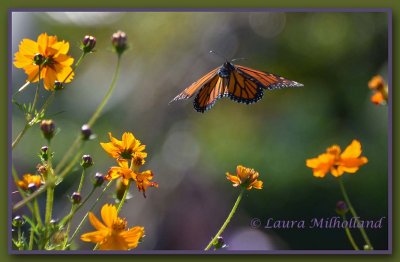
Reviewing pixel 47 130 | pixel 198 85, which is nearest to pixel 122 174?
pixel 47 130

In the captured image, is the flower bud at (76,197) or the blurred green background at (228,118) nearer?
the flower bud at (76,197)

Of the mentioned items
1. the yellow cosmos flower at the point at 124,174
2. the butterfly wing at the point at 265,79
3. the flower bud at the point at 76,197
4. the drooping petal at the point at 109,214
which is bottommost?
the drooping petal at the point at 109,214

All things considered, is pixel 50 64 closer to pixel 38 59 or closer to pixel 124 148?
pixel 38 59

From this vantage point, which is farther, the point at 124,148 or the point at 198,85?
the point at 198,85

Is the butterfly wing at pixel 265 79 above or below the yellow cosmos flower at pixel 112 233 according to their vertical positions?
above

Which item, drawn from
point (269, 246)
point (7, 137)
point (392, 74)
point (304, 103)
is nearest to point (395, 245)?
point (269, 246)

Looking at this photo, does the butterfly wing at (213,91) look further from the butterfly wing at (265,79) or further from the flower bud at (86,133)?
the flower bud at (86,133)

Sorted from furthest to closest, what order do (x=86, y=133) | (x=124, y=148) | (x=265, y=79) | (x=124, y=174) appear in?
1. (x=265, y=79)
2. (x=124, y=148)
3. (x=124, y=174)
4. (x=86, y=133)

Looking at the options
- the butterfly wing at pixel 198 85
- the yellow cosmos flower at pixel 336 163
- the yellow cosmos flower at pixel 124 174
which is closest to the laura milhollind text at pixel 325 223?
the yellow cosmos flower at pixel 336 163
